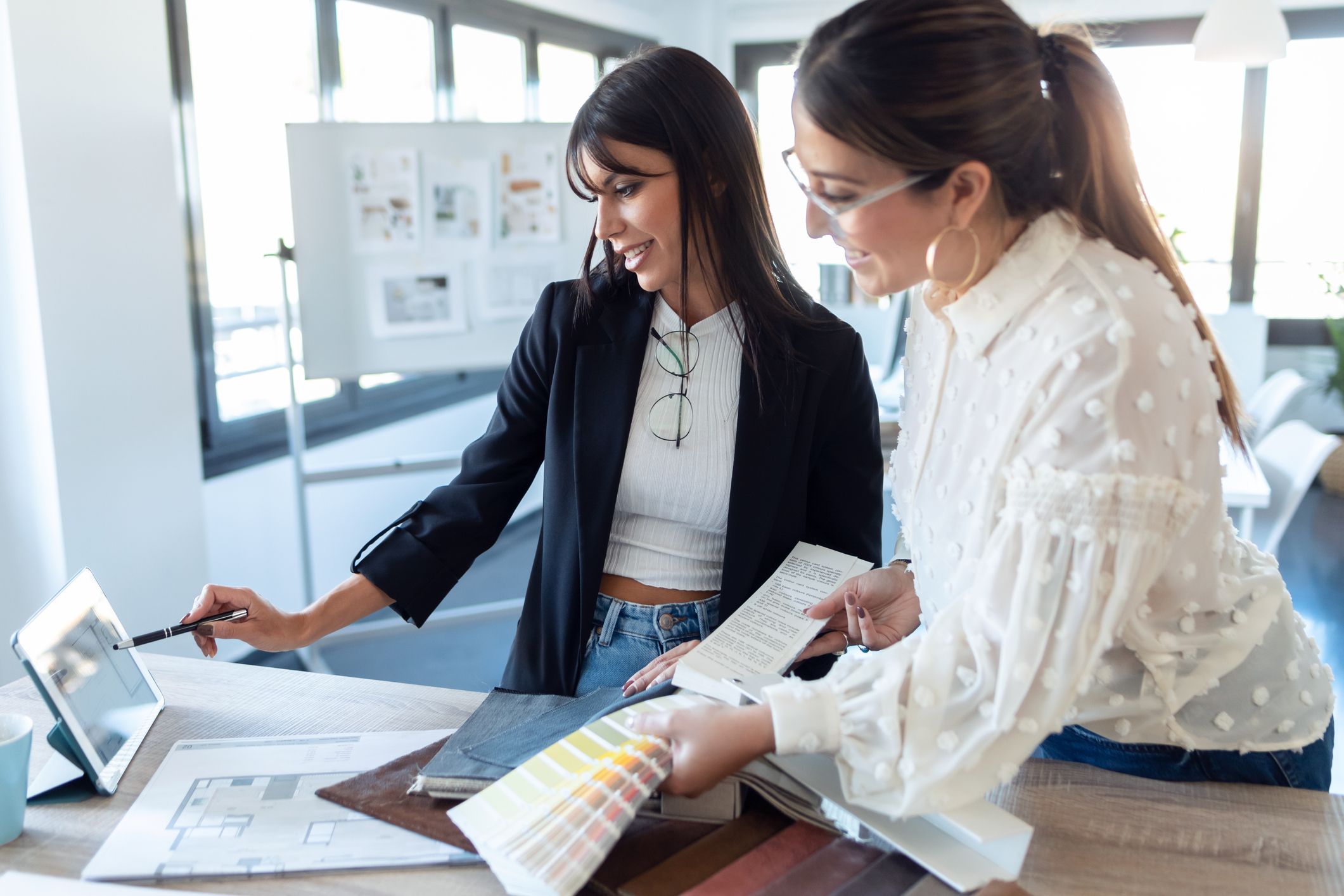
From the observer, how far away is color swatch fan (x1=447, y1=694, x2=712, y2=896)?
2.59ft

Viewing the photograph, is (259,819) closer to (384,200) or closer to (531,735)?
(531,735)

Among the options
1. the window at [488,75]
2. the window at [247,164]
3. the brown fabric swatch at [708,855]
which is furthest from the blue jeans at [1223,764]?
the window at [488,75]

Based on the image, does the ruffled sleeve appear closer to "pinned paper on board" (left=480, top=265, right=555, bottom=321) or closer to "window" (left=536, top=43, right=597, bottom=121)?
"pinned paper on board" (left=480, top=265, right=555, bottom=321)

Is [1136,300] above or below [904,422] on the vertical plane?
above

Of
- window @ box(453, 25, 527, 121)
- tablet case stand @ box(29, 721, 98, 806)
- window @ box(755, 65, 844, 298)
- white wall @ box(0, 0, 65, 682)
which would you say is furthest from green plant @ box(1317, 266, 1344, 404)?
tablet case stand @ box(29, 721, 98, 806)

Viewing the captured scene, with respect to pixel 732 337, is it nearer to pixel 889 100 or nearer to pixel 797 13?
pixel 889 100

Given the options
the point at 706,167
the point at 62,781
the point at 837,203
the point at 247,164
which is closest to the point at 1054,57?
the point at 837,203

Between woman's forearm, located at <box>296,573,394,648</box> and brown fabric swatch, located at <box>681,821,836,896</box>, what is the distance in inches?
24.6

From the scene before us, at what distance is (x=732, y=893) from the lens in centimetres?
80

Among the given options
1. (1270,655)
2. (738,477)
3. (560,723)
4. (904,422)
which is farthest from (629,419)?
(1270,655)

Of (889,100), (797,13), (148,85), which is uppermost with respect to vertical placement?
(797,13)

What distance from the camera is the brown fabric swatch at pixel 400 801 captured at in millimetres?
910

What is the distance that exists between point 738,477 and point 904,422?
273mm

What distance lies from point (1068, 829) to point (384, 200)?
2650mm
